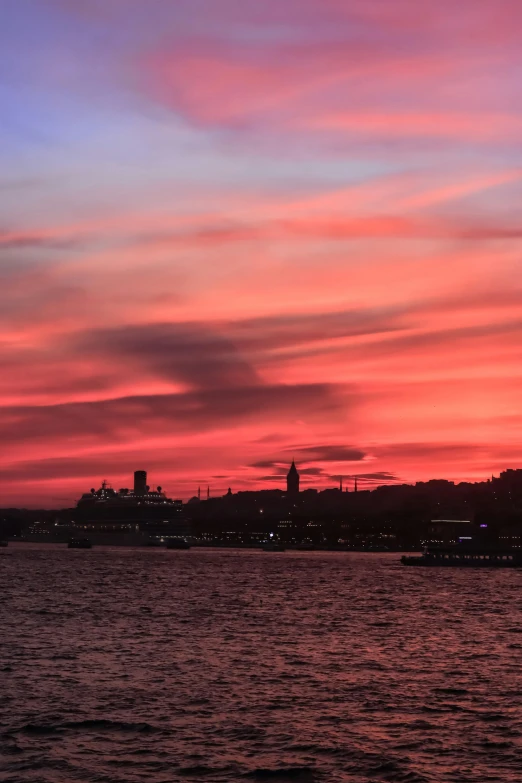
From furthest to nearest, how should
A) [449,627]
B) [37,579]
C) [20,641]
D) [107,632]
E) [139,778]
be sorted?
[37,579] < [449,627] < [107,632] < [20,641] < [139,778]

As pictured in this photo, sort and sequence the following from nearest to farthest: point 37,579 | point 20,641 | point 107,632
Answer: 1. point 20,641
2. point 107,632
3. point 37,579

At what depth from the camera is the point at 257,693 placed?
49.9 m

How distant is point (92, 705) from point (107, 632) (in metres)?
30.1

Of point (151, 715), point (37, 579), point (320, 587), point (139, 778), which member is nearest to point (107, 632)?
point (151, 715)

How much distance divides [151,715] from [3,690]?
8.98 metres

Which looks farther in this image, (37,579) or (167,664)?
(37,579)

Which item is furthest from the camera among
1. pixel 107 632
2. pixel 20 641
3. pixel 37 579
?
pixel 37 579

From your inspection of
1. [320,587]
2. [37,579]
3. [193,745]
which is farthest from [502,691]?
[37,579]

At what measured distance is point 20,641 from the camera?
69.5 m

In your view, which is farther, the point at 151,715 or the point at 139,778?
the point at 151,715

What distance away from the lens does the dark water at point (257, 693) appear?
36.0 m

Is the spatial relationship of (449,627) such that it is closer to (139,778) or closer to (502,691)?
(502,691)

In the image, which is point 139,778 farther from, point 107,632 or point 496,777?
point 107,632

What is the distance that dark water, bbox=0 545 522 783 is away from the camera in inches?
1419
